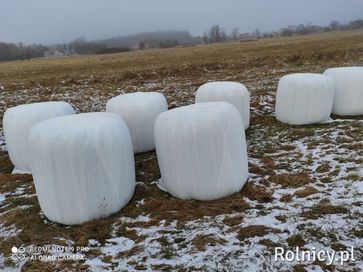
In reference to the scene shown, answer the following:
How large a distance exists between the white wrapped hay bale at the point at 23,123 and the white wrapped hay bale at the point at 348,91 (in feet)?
18.2

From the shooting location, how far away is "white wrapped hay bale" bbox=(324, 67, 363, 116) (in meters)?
7.58

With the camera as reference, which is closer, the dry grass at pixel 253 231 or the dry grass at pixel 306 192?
the dry grass at pixel 253 231

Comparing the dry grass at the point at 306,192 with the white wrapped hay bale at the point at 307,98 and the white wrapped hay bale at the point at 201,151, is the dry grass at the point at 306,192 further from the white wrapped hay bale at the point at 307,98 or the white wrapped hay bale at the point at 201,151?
the white wrapped hay bale at the point at 307,98

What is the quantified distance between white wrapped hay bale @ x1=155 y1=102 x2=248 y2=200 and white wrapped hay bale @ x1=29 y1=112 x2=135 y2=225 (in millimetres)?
589

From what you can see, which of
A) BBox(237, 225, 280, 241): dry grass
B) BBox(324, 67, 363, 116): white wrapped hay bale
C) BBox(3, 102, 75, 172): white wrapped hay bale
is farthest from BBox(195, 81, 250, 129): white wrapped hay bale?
BBox(237, 225, 280, 241): dry grass

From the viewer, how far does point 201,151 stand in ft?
13.9

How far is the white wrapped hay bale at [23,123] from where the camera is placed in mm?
5732

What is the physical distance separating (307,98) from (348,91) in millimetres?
1185

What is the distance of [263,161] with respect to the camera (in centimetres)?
566

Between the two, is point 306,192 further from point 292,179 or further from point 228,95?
point 228,95

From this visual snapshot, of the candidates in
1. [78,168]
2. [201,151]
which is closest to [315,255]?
[201,151]

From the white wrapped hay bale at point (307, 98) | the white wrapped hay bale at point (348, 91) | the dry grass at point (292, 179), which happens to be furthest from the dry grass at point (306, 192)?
the white wrapped hay bale at point (348, 91)

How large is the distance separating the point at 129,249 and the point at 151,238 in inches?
10.8

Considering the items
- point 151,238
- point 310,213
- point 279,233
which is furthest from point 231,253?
point 310,213
